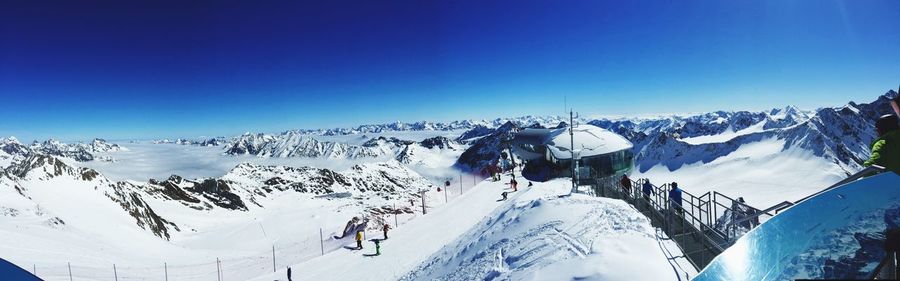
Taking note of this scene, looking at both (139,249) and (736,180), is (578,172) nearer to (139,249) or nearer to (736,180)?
(139,249)

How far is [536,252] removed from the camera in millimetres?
12477

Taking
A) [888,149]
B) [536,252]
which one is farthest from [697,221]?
[888,149]

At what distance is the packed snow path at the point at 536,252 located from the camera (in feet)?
31.6

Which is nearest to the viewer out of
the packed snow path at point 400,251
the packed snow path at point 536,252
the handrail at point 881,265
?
the handrail at point 881,265

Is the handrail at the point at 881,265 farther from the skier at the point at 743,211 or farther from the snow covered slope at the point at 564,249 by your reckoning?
the skier at the point at 743,211

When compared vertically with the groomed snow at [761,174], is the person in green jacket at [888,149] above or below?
above

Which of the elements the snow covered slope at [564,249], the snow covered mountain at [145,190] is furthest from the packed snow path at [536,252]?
the snow covered mountain at [145,190]

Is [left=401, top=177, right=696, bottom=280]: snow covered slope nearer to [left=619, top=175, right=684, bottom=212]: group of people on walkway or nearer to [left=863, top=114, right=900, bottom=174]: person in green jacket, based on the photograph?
[left=619, top=175, right=684, bottom=212]: group of people on walkway

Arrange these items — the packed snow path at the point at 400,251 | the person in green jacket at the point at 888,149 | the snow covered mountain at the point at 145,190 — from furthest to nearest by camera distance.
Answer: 1. the snow covered mountain at the point at 145,190
2. the packed snow path at the point at 400,251
3. the person in green jacket at the point at 888,149

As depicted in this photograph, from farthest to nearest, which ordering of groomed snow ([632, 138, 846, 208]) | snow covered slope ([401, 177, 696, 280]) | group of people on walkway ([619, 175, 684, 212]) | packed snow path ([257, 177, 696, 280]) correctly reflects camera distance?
groomed snow ([632, 138, 846, 208]) < group of people on walkway ([619, 175, 684, 212]) < packed snow path ([257, 177, 696, 280]) < snow covered slope ([401, 177, 696, 280])

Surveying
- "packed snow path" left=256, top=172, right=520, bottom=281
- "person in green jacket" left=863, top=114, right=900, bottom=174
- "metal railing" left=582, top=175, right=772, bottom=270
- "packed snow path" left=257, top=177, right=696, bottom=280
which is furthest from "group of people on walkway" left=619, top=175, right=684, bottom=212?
"packed snow path" left=256, top=172, right=520, bottom=281

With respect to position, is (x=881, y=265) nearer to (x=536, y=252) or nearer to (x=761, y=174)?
(x=536, y=252)

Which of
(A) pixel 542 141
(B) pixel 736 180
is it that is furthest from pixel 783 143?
(A) pixel 542 141

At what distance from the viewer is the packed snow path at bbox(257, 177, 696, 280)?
964 centimetres
